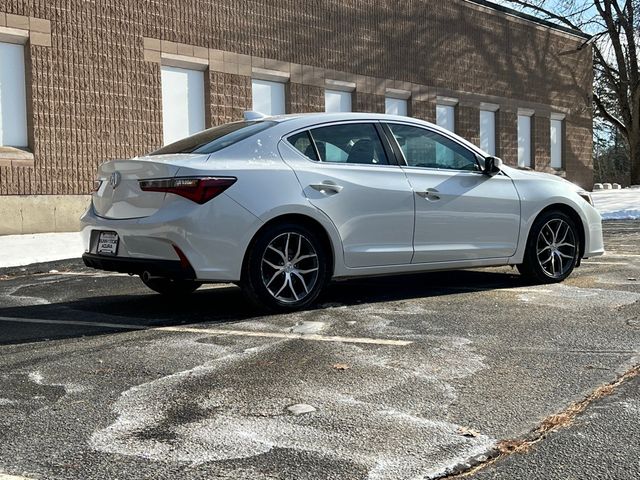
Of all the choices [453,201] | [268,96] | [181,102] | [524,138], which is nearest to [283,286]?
[453,201]

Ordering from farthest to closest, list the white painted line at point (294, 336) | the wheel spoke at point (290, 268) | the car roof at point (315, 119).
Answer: the car roof at point (315, 119)
the wheel spoke at point (290, 268)
the white painted line at point (294, 336)

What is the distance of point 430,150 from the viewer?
679cm

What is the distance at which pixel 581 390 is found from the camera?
3727 mm

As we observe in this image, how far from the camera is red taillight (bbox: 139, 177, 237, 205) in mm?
5371

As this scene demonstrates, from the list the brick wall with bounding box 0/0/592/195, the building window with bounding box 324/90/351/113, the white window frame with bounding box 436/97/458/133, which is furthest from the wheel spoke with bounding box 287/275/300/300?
the white window frame with bounding box 436/97/458/133

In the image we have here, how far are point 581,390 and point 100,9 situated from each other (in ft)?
41.7

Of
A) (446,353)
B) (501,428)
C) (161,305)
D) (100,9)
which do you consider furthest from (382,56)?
(501,428)

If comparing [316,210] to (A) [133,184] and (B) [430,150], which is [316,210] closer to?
(A) [133,184]

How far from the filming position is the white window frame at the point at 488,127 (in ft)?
79.9

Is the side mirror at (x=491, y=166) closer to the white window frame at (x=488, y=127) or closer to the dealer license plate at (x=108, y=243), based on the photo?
the dealer license plate at (x=108, y=243)

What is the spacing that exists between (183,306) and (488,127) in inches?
786

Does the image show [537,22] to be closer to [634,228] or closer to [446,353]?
[634,228]

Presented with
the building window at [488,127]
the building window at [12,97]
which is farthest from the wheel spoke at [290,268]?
the building window at [488,127]

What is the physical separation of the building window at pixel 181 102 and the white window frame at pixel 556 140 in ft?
52.7
